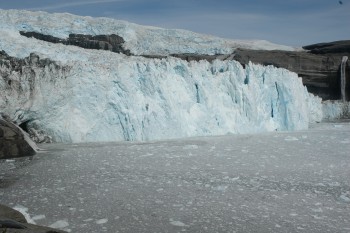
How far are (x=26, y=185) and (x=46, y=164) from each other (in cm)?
145

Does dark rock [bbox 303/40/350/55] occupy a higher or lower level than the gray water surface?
higher

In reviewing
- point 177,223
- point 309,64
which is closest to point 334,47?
point 309,64

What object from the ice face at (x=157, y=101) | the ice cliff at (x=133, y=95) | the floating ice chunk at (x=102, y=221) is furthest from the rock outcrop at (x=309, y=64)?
the floating ice chunk at (x=102, y=221)

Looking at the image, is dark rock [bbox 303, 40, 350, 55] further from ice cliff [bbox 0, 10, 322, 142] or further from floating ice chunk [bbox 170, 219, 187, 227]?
floating ice chunk [bbox 170, 219, 187, 227]

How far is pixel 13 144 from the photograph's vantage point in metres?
7.50

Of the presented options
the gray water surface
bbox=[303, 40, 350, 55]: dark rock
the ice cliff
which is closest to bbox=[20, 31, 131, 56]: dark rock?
the ice cliff

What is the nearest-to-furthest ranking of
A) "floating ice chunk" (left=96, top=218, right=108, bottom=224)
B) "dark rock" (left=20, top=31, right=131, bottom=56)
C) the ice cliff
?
"floating ice chunk" (left=96, top=218, right=108, bottom=224), the ice cliff, "dark rock" (left=20, top=31, right=131, bottom=56)

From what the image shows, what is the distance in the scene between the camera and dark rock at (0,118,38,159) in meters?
7.38

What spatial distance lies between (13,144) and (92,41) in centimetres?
1373

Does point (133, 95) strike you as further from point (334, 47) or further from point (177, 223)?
point (334, 47)

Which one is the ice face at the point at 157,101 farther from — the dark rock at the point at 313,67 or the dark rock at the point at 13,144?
the dark rock at the point at 313,67

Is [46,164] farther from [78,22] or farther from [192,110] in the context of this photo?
[78,22]

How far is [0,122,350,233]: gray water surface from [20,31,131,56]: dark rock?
12.0m

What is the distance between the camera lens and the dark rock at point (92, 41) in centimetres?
1966
